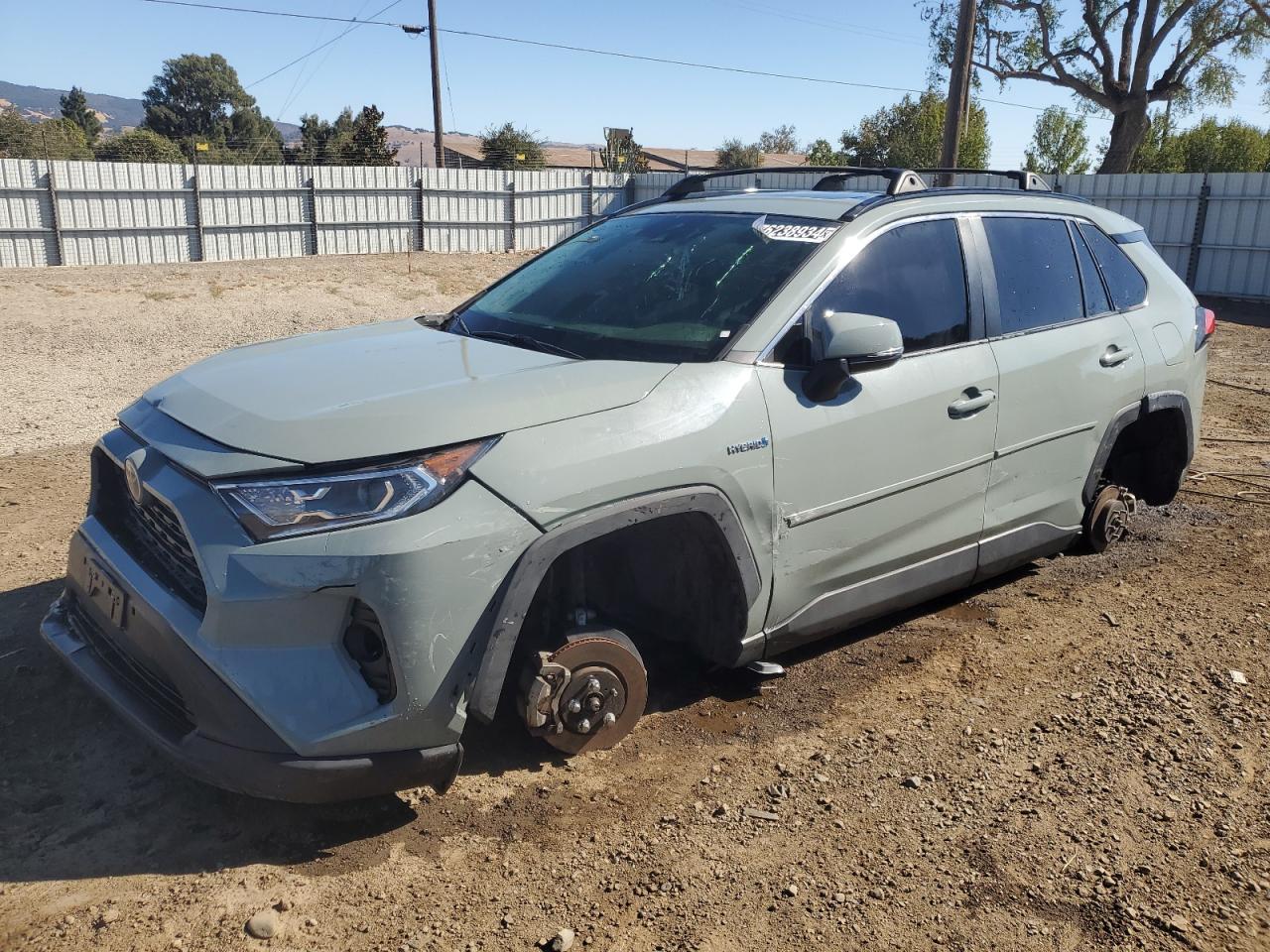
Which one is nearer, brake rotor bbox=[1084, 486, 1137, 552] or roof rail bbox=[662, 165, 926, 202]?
roof rail bbox=[662, 165, 926, 202]

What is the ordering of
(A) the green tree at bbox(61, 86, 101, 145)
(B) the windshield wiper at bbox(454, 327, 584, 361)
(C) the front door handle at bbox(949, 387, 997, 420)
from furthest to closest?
1. (A) the green tree at bbox(61, 86, 101, 145)
2. (C) the front door handle at bbox(949, 387, 997, 420)
3. (B) the windshield wiper at bbox(454, 327, 584, 361)

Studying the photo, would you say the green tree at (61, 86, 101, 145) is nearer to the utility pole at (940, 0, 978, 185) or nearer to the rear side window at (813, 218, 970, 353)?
the utility pole at (940, 0, 978, 185)

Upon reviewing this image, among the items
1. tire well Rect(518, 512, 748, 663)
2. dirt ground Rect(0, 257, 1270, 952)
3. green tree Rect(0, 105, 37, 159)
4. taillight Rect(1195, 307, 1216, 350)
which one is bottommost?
dirt ground Rect(0, 257, 1270, 952)

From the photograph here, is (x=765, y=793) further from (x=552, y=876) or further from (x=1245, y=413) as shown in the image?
(x=1245, y=413)

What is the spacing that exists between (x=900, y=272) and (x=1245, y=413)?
271 inches

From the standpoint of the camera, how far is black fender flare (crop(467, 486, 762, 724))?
267 cm

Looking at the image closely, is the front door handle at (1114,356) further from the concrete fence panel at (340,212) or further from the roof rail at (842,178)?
the concrete fence panel at (340,212)

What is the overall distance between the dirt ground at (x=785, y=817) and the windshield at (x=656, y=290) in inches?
51.0

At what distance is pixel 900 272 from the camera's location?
3.75m

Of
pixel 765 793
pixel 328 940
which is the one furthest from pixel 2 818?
pixel 765 793

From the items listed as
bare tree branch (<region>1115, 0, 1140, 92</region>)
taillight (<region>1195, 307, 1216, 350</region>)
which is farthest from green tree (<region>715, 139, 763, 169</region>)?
taillight (<region>1195, 307, 1216, 350</region>)

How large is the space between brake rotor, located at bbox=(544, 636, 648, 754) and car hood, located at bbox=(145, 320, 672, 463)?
2.37ft

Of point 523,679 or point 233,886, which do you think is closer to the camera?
point 233,886

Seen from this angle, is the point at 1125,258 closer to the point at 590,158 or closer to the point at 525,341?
the point at 525,341
